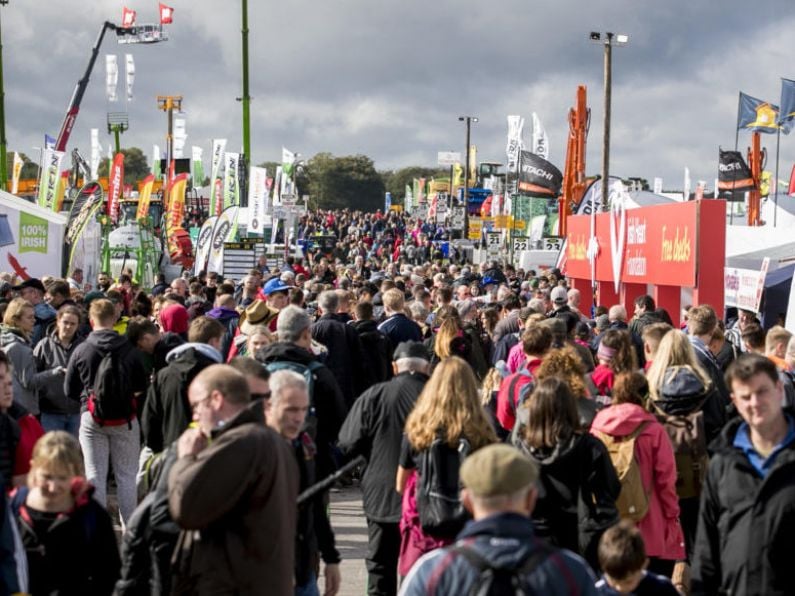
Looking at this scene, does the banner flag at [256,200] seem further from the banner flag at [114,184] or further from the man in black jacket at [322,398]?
the man in black jacket at [322,398]

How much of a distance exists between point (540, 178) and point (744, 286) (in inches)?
921

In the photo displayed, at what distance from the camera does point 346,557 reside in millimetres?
8219

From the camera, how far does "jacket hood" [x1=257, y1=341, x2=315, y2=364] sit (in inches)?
252

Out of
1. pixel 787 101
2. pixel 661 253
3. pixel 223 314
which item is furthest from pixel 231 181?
pixel 223 314

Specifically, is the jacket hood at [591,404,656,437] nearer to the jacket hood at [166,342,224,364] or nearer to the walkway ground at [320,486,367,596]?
the walkway ground at [320,486,367,596]

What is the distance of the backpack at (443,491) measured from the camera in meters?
5.18

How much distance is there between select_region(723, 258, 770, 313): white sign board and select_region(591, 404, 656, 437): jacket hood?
27.5 ft

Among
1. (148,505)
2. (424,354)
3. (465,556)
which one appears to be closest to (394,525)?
(424,354)

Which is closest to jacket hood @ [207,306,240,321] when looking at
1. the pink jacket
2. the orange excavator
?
the pink jacket

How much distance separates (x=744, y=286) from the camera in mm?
14539

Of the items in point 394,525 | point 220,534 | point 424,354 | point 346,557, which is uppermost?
point 424,354

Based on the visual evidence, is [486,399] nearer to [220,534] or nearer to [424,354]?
[424,354]

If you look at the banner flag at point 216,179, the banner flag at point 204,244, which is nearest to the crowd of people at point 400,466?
the banner flag at point 204,244

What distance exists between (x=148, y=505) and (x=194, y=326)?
3202 mm
